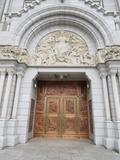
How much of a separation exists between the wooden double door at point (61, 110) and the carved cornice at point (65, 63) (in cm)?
137

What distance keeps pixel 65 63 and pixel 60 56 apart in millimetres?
398

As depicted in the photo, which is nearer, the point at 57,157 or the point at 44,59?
the point at 57,157

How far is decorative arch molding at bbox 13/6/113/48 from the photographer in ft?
19.5

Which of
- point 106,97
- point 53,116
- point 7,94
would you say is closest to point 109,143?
point 106,97

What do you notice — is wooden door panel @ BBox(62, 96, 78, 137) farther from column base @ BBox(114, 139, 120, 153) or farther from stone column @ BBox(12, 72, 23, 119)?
stone column @ BBox(12, 72, 23, 119)

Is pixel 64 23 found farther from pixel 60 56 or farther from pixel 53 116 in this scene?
pixel 53 116

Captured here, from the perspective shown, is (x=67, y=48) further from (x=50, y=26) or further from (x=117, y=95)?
(x=117, y=95)

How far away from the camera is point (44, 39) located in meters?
6.54

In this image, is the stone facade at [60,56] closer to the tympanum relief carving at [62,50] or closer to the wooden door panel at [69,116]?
the tympanum relief carving at [62,50]

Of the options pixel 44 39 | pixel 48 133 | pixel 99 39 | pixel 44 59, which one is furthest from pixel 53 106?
pixel 99 39

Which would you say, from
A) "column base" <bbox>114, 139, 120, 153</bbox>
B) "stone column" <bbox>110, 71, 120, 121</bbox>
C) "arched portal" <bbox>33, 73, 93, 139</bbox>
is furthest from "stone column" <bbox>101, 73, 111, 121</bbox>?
"arched portal" <bbox>33, 73, 93, 139</bbox>

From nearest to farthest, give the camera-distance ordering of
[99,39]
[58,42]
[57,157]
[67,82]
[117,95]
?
[57,157]
[117,95]
[99,39]
[58,42]
[67,82]

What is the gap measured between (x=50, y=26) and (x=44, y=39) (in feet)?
2.49

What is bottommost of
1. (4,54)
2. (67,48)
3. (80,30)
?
(4,54)
